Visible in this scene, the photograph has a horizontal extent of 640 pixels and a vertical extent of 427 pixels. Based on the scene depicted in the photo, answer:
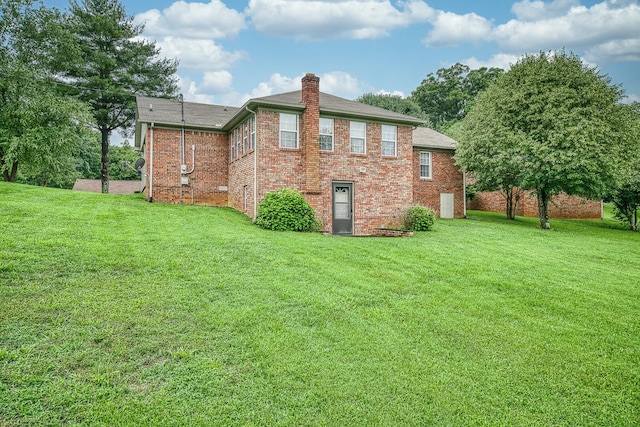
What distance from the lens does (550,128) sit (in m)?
17.4

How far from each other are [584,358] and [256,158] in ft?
37.4

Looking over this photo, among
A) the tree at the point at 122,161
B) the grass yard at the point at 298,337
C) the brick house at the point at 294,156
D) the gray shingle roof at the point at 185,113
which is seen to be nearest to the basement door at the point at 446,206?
the brick house at the point at 294,156

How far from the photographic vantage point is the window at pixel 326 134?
15.0 meters

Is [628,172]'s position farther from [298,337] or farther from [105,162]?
[105,162]

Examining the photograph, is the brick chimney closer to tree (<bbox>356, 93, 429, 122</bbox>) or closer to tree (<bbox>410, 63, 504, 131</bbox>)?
tree (<bbox>356, 93, 429, 122</bbox>)

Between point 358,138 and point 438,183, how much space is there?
7.21 metres

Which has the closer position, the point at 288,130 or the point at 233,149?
the point at 288,130

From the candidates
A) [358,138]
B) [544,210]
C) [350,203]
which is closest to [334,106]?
[358,138]

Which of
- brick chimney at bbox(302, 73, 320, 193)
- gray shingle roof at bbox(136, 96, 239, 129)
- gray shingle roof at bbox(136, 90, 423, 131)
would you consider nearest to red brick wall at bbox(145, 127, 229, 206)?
gray shingle roof at bbox(136, 96, 239, 129)

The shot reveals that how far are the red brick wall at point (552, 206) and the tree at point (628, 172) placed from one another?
14.2 ft

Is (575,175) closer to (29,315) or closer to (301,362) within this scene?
(301,362)

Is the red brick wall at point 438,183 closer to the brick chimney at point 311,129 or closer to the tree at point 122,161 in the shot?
the brick chimney at point 311,129

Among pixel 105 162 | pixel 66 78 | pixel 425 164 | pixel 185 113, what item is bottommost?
pixel 425 164

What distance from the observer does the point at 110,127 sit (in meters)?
29.1
